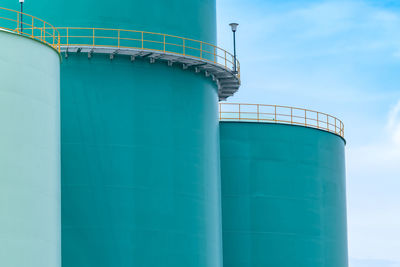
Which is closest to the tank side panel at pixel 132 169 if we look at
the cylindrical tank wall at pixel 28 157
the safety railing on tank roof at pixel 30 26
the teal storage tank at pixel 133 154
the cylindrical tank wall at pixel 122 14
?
the teal storage tank at pixel 133 154

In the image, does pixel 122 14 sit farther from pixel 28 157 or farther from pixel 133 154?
pixel 28 157

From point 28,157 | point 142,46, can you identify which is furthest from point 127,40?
point 28,157

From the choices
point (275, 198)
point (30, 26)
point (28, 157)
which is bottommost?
point (275, 198)

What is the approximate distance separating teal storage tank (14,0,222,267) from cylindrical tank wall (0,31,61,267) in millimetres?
4256

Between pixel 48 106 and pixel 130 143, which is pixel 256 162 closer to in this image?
pixel 130 143

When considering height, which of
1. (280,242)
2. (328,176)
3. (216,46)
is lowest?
(280,242)

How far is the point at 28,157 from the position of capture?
32656 mm

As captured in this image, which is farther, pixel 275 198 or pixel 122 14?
pixel 275 198

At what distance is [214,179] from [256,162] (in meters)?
6.75

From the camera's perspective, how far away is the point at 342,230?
52.3 meters

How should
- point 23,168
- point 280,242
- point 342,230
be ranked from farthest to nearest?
point 342,230 → point 280,242 → point 23,168

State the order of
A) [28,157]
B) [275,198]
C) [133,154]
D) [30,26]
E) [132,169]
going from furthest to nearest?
1. [275,198]
2. [30,26]
3. [133,154]
4. [132,169]
5. [28,157]

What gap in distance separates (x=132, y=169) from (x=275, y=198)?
11727 mm

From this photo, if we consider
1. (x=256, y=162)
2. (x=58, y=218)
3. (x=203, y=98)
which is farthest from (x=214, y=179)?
(x=58, y=218)
